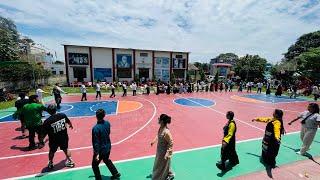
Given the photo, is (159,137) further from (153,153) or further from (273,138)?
(273,138)

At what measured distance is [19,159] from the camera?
7.20 m

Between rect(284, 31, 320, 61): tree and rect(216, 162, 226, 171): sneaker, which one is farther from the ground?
rect(284, 31, 320, 61): tree

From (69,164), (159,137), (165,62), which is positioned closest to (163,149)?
(159,137)

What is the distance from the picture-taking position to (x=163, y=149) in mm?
5105

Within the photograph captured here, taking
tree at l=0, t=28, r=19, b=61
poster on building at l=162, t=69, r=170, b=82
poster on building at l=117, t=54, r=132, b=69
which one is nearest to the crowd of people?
tree at l=0, t=28, r=19, b=61

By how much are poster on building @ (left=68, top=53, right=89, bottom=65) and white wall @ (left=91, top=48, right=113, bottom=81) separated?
1.34 metres

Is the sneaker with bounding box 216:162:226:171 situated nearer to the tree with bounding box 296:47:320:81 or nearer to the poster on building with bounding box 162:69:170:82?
the tree with bounding box 296:47:320:81

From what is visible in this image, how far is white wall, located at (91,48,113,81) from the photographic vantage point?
38969mm

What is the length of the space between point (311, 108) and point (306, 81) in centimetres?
3024

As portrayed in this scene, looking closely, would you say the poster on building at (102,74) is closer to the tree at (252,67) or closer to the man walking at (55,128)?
the tree at (252,67)

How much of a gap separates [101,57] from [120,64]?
3620 mm

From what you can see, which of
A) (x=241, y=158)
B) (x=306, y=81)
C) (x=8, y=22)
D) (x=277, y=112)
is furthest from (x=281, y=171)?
(x=8, y=22)

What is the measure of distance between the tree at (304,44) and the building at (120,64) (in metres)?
28.6

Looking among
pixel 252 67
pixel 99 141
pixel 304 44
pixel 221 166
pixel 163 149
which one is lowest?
pixel 221 166
